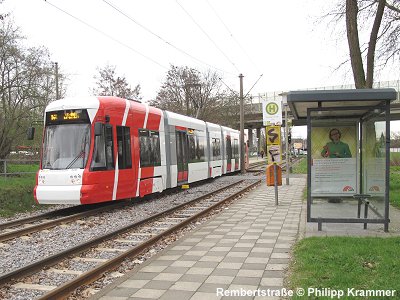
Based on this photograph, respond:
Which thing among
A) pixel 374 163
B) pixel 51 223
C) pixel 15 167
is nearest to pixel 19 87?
pixel 15 167

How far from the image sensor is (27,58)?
2247cm

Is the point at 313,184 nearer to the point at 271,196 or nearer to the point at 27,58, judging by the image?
the point at 271,196

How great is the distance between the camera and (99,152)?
12039 mm

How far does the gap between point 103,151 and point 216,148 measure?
44.1 ft

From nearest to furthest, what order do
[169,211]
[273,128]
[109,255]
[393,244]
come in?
[393,244] < [109,255] < [169,211] < [273,128]

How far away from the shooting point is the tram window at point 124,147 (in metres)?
12.8

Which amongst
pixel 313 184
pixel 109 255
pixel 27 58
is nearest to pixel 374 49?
pixel 313 184

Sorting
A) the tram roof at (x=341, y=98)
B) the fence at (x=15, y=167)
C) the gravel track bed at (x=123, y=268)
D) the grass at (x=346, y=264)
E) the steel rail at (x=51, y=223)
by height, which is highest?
the tram roof at (x=341, y=98)

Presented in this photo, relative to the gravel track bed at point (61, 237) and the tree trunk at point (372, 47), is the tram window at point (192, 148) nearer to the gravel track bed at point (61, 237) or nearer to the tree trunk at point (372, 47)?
the gravel track bed at point (61, 237)

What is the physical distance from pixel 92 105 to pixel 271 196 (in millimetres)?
7358

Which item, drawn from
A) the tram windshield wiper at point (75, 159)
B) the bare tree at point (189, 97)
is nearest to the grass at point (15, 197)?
the tram windshield wiper at point (75, 159)

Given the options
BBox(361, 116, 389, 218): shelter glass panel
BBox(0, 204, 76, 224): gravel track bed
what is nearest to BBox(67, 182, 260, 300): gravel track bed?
BBox(361, 116, 389, 218): shelter glass panel

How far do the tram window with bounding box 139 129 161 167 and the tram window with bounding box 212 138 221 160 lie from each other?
9.03 m

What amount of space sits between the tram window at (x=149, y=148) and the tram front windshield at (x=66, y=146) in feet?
8.22
